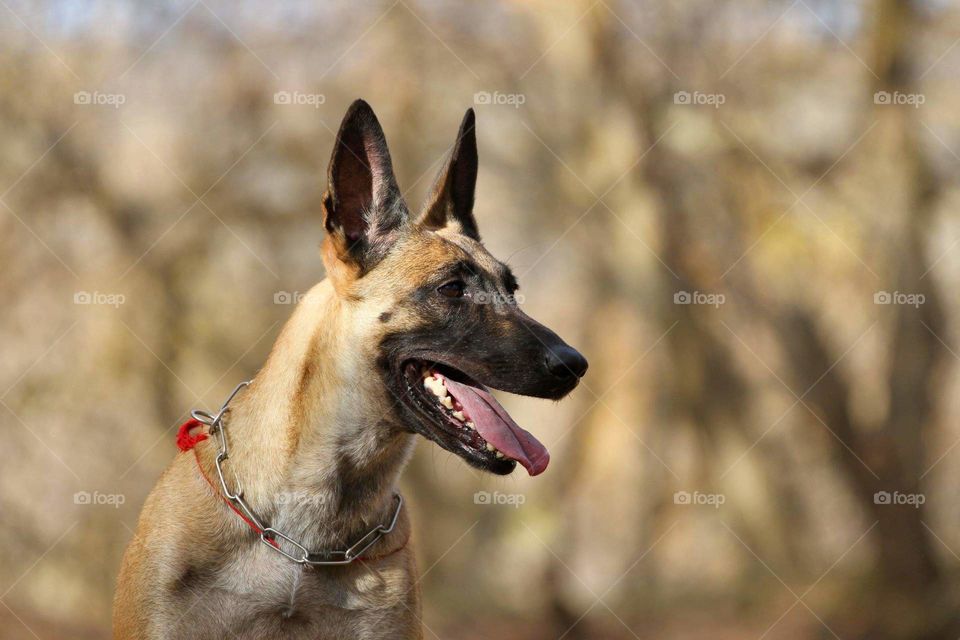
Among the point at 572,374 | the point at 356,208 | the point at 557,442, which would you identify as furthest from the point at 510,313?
the point at 557,442

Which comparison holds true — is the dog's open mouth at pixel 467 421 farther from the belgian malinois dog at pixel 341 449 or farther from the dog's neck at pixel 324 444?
the dog's neck at pixel 324 444

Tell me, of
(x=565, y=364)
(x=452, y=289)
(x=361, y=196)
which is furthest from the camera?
(x=361, y=196)

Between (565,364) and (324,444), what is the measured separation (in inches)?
34.6

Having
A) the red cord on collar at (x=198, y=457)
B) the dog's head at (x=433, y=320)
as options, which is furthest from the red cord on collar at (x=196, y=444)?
the dog's head at (x=433, y=320)

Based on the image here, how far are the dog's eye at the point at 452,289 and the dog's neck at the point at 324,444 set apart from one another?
1.05 feet

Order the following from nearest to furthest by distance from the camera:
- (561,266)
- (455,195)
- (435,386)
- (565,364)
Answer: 1. (565,364)
2. (435,386)
3. (455,195)
4. (561,266)

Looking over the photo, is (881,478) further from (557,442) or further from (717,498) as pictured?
(557,442)

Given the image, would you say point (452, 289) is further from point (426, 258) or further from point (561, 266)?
point (561, 266)

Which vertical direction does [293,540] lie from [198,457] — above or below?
below

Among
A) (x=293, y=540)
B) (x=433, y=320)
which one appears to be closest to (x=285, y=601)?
(x=293, y=540)

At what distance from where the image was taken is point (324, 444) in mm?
3389

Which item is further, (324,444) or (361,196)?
(361,196)

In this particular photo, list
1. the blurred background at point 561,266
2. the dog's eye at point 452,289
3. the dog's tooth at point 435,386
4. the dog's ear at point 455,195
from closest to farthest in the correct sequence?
the dog's tooth at point 435,386 → the dog's eye at point 452,289 → the dog's ear at point 455,195 → the blurred background at point 561,266

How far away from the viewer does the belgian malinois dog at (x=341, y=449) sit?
10.9ft
